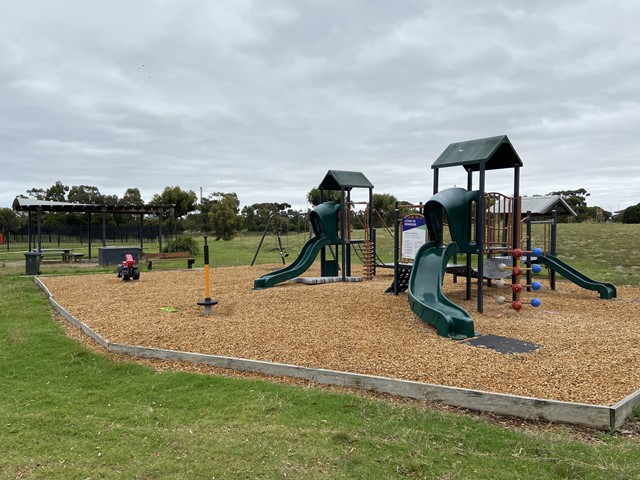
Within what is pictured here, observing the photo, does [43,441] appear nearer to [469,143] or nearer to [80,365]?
[80,365]

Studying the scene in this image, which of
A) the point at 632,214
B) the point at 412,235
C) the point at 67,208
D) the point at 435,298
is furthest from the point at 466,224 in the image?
the point at 632,214

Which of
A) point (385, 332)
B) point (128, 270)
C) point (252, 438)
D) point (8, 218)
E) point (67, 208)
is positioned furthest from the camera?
point (8, 218)

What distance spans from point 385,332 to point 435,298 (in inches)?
62.9

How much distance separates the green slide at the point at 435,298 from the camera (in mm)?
7414

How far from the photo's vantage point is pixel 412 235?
1260 cm

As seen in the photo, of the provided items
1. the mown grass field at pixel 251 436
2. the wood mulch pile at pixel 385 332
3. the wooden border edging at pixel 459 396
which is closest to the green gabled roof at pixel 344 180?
the wood mulch pile at pixel 385 332

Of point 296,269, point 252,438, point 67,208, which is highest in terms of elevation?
point 67,208

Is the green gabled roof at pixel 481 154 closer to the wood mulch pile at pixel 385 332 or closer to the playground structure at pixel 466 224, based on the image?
the playground structure at pixel 466 224

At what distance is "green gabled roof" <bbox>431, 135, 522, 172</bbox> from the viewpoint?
9643 mm

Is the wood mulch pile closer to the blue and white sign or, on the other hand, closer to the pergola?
the blue and white sign

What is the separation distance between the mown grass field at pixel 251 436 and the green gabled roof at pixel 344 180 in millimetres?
9573

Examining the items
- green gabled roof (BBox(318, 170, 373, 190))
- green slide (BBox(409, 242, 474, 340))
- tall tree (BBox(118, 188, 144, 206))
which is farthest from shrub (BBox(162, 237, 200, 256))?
tall tree (BBox(118, 188, 144, 206))

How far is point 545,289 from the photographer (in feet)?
43.5

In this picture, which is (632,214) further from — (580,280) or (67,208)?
(67,208)
